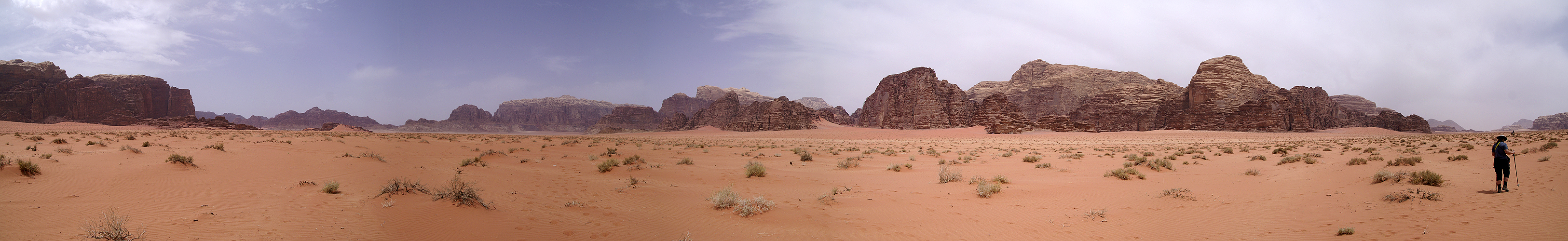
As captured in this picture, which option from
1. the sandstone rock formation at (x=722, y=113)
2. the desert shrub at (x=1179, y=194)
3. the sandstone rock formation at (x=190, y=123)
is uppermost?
the sandstone rock formation at (x=722, y=113)

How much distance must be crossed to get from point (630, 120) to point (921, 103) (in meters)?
70.9

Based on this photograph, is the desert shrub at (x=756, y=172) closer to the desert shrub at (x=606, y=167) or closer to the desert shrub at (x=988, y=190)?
the desert shrub at (x=606, y=167)

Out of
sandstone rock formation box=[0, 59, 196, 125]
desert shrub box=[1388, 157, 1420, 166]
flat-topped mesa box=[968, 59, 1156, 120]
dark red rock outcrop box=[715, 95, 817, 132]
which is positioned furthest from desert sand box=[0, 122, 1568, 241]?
sandstone rock formation box=[0, 59, 196, 125]

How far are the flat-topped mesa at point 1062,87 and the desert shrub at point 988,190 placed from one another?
224ft

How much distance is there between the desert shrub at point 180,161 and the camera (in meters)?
8.54

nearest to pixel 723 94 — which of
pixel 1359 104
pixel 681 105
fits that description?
pixel 681 105

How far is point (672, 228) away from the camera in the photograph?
18.0 feet

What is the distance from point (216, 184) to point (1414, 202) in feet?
49.4

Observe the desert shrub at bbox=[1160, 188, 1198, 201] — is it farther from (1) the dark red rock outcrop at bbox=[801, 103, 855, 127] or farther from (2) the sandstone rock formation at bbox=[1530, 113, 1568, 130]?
(2) the sandstone rock formation at bbox=[1530, 113, 1568, 130]

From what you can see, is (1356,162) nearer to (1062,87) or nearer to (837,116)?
(1062,87)

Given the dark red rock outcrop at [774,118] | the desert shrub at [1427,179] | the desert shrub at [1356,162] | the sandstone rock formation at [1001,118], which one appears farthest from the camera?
the dark red rock outcrop at [774,118]

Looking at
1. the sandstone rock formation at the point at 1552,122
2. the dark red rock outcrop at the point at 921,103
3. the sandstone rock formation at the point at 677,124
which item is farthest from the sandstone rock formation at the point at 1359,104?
the sandstone rock formation at the point at 677,124

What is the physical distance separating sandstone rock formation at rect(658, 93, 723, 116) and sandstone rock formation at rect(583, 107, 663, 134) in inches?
672

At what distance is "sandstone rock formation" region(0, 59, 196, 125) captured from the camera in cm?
5366
